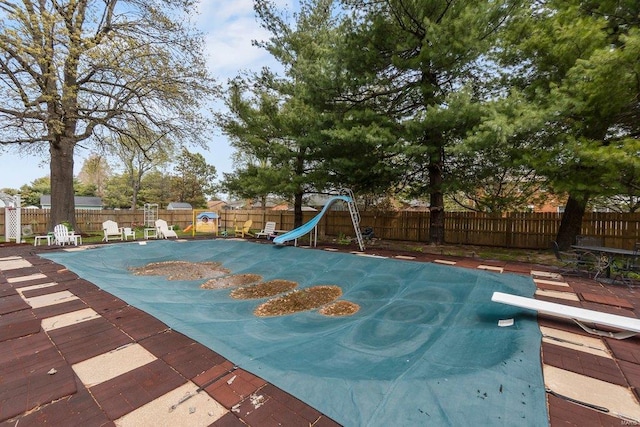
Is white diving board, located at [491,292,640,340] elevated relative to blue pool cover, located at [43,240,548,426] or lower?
elevated

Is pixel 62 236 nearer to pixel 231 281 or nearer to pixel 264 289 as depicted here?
pixel 231 281

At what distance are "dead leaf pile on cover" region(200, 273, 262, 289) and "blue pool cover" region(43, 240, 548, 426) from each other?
37 cm

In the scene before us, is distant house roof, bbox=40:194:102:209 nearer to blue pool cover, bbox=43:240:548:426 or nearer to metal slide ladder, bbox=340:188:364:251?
blue pool cover, bbox=43:240:548:426

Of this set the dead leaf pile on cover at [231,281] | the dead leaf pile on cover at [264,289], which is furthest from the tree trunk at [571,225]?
the dead leaf pile on cover at [231,281]

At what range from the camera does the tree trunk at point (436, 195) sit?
317 inches

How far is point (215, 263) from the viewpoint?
780 cm

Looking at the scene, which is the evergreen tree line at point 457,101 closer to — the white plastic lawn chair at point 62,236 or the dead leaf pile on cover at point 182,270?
the dead leaf pile on cover at point 182,270

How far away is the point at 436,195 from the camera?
348 inches

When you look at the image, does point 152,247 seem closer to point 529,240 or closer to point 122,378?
point 122,378

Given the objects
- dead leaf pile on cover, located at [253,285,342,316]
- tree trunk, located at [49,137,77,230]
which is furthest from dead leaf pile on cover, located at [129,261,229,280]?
tree trunk, located at [49,137,77,230]

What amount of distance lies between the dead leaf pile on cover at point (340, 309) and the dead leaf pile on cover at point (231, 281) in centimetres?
224

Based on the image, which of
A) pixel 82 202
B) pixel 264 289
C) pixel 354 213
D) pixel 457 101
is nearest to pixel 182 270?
pixel 264 289

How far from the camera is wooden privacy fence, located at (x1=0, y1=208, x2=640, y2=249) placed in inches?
313

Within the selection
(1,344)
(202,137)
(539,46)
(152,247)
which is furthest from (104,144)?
(539,46)
